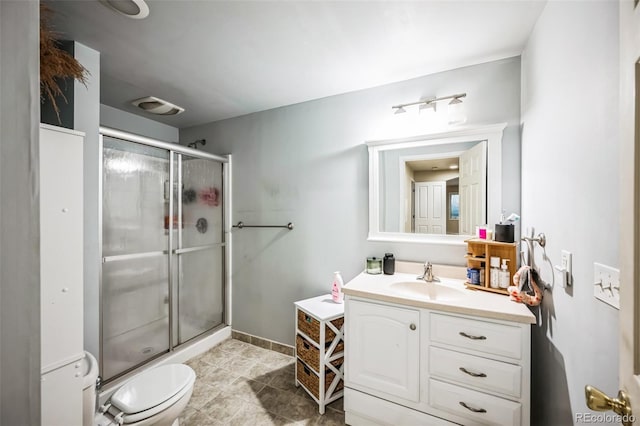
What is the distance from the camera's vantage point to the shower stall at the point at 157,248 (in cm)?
189

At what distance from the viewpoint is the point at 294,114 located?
248cm

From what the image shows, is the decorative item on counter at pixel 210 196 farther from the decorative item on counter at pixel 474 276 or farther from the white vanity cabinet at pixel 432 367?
the decorative item on counter at pixel 474 276

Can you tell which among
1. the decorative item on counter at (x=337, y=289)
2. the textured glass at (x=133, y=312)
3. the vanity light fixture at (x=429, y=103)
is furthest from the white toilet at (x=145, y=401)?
the vanity light fixture at (x=429, y=103)

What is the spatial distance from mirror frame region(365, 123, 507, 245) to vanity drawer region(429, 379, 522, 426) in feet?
2.97

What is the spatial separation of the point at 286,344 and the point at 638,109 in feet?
8.65

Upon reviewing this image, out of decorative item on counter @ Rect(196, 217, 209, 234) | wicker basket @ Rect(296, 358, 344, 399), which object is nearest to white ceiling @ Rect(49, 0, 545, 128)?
decorative item on counter @ Rect(196, 217, 209, 234)

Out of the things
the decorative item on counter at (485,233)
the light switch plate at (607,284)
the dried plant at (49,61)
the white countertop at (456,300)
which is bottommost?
the white countertop at (456,300)

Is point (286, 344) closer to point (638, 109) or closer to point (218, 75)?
point (218, 75)

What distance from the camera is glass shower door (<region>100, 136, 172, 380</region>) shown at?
1.87 meters

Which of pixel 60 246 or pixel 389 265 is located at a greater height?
pixel 60 246

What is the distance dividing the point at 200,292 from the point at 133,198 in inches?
43.0

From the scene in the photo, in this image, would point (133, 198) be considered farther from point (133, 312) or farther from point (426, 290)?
point (426, 290)

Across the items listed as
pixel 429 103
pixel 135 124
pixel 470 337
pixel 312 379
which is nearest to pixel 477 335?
pixel 470 337

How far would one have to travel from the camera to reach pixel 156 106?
2.45 metres
